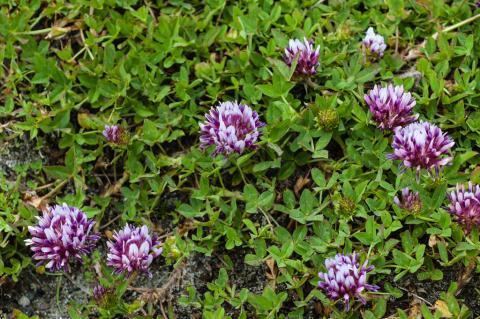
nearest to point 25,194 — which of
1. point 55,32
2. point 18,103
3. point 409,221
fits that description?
point 18,103

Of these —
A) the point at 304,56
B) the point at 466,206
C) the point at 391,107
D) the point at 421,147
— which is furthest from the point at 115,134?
the point at 466,206

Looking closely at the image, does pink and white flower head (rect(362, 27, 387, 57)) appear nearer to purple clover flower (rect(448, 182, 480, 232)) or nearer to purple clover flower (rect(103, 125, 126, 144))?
purple clover flower (rect(448, 182, 480, 232))

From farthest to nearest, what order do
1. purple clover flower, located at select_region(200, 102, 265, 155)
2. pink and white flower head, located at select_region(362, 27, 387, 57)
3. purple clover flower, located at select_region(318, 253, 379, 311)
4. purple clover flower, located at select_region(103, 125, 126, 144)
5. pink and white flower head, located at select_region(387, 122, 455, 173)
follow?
pink and white flower head, located at select_region(362, 27, 387, 57), purple clover flower, located at select_region(103, 125, 126, 144), purple clover flower, located at select_region(200, 102, 265, 155), pink and white flower head, located at select_region(387, 122, 455, 173), purple clover flower, located at select_region(318, 253, 379, 311)

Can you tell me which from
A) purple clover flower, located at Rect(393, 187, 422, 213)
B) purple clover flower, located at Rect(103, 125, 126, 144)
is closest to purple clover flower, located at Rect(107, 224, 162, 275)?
purple clover flower, located at Rect(103, 125, 126, 144)

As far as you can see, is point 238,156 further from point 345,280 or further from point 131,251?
point 345,280

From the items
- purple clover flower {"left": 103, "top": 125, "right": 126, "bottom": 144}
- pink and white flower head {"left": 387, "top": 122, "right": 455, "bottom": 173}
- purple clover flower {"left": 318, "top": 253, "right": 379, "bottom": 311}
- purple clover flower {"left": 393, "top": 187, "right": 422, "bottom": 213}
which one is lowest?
purple clover flower {"left": 318, "top": 253, "right": 379, "bottom": 311}

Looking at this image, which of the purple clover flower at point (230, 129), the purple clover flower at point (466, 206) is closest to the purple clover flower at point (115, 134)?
the purple clover flower at point (230, 129)

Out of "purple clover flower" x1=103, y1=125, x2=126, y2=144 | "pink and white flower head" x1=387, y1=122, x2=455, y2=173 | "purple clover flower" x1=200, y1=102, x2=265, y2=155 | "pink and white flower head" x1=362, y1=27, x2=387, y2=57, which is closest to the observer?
"pink and white flower head" x1=387, y1=122, x2=455, y2=173
